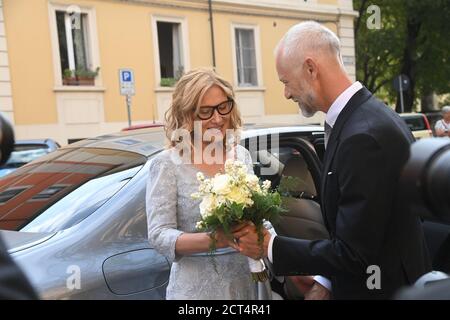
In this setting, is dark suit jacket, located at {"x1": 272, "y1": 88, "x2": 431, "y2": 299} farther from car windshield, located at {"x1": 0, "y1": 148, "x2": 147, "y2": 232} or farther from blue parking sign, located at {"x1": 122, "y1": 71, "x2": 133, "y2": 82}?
blue parking sign, located at {"x1": 122, "y1": 71, "x2": 133, "y2": 82}

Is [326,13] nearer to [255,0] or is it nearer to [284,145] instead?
[255,0]

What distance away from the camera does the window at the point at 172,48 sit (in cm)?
1583

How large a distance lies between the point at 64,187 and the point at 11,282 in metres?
1.78

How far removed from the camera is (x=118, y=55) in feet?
47.5

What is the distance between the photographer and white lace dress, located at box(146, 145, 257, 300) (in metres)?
2.07

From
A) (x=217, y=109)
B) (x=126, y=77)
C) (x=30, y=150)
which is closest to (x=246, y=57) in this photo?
(x=126, y=77)

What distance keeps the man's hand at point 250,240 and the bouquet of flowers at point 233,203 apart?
0.7 inches

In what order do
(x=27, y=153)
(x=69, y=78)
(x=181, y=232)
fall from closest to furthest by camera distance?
1. (x=181, y=232)
2. (x=27, y=153)
3. (x=69, y=78)

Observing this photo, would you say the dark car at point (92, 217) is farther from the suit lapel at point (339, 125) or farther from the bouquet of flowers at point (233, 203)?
the suit lapel at point (339, 125)

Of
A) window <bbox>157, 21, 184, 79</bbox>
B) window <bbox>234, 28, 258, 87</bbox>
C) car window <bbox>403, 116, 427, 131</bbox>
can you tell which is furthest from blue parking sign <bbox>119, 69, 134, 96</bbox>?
car window <bbox>403, 116, 427, 131</bbox>

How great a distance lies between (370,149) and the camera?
5.27 feet

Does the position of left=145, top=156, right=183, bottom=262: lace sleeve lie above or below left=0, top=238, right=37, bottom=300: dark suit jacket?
below

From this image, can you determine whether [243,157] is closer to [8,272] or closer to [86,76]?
[8,272]

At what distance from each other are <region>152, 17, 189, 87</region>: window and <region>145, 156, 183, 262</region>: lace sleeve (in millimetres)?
13817
